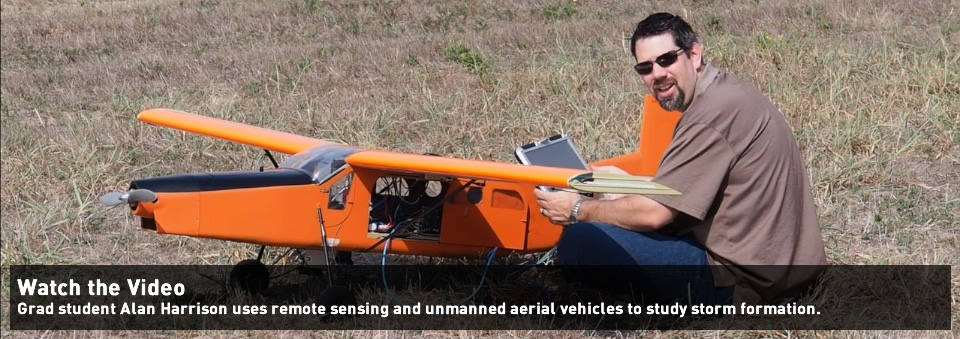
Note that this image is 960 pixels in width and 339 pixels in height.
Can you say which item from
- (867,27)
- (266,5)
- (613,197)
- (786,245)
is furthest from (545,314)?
(266,5)

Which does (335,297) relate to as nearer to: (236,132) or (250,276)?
(250,276)

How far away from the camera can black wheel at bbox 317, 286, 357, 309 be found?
463cm

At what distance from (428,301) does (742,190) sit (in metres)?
1.70

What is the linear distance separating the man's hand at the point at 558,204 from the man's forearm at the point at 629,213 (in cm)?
8

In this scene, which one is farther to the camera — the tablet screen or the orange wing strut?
the tablet screen

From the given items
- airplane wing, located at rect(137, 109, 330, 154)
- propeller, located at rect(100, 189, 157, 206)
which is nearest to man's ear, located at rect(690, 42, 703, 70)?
airplane wing, located at rect(137, 109, 330, 154)

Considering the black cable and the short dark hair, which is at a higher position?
the short dark hair

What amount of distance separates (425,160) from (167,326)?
139 cm

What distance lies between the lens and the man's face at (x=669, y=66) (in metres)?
3.97

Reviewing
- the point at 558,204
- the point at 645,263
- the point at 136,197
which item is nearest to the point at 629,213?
the point at 645,263

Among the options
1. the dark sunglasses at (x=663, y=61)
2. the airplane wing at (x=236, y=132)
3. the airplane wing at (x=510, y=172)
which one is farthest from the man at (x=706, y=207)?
the airplane wing at (x=236, y=132)

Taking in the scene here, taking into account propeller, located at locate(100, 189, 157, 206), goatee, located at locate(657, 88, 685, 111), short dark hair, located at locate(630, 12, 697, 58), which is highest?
short dark hair, located at locate(630, 12, 697, 58)

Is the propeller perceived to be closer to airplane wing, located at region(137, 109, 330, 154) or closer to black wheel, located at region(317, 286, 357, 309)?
black wheel, located at region(317, 286, 357, 309)

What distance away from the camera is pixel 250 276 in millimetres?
5172
